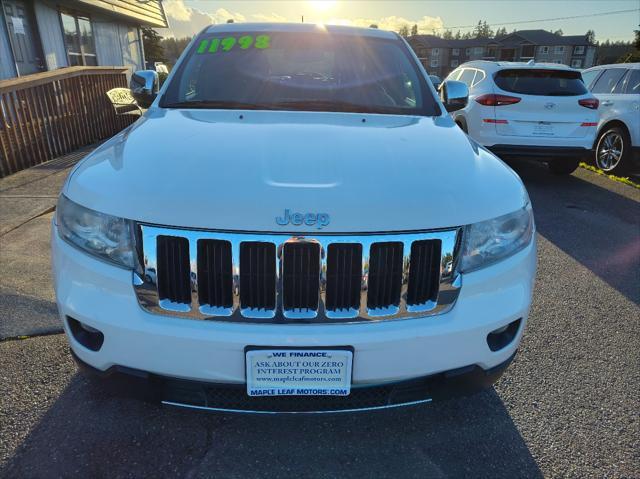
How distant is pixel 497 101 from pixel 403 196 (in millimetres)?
5758

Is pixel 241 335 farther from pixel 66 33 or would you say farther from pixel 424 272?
pixel 66 33

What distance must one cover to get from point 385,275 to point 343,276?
0.51 feet

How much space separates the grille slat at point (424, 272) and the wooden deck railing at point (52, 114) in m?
6.59

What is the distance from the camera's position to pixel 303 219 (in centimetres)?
160

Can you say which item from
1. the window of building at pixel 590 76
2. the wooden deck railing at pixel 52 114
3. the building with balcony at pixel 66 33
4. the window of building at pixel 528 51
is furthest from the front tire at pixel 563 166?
the window of building at pixel 528 51

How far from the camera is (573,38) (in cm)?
7106

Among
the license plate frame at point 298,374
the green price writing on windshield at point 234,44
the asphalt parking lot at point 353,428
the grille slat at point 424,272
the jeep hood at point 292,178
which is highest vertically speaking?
the green price writing on windshield at point 234,44

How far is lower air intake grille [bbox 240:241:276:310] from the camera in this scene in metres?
1.62

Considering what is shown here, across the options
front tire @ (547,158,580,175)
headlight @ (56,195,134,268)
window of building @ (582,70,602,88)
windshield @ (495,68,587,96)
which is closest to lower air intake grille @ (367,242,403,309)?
headlight @ (56,195,134,268)

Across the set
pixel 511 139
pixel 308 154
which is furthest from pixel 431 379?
pixel 511 139

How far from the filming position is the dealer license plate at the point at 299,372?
1624 mm

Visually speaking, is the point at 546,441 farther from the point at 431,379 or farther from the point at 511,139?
the point at 511,139

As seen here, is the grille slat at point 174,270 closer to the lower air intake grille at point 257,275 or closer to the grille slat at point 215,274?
the grille slat at point 215,274

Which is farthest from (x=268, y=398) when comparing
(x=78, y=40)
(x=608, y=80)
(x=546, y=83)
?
(x=78, y=40)
